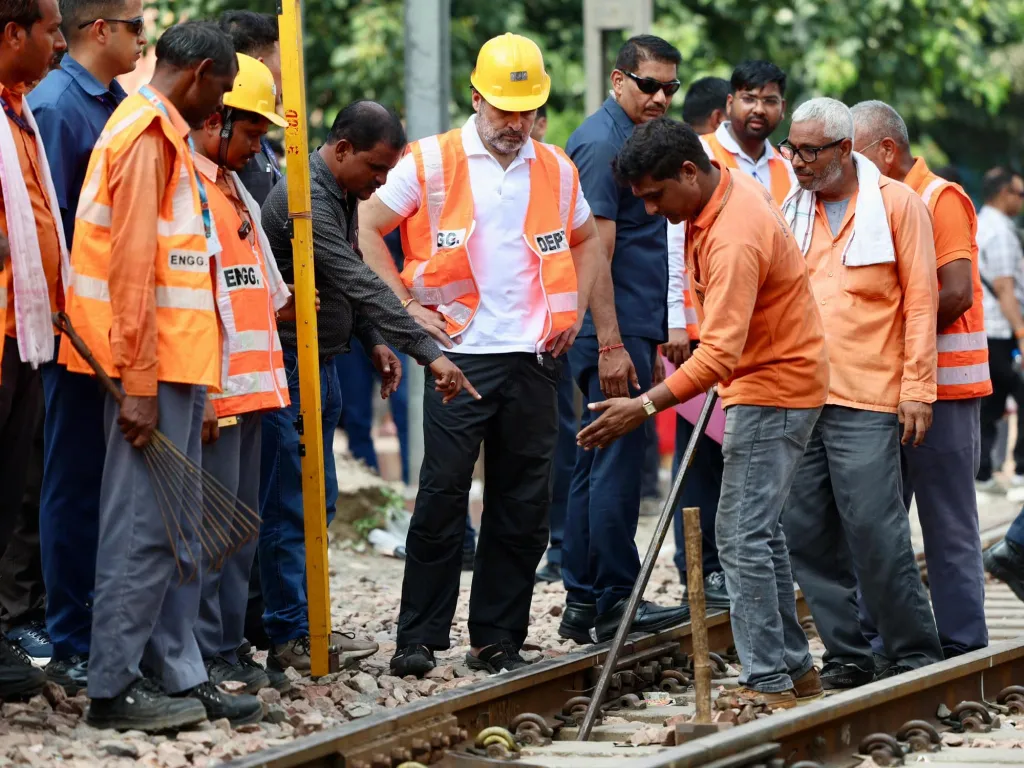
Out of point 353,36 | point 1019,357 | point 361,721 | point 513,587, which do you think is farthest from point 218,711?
point 353,36

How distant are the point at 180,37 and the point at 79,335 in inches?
41.6

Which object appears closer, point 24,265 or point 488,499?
point 24,265

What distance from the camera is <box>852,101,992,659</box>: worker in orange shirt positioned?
764 centimetres

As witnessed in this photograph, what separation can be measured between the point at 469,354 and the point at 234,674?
159cm

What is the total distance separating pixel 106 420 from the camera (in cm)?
600

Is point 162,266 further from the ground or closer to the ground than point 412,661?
further from the ground

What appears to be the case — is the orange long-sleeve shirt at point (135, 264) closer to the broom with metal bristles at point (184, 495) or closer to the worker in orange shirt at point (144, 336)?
the worker in orange shirt at point (144, 336)

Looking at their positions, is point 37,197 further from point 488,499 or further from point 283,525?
point 488,499

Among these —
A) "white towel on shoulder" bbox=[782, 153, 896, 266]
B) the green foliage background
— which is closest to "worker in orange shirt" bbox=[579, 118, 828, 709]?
"white towel on shoulder" bbox=[782, 153, 896, 266]

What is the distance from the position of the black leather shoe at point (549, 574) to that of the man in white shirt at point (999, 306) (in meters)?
5.13

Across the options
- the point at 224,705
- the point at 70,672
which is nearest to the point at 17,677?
the point at 70,672

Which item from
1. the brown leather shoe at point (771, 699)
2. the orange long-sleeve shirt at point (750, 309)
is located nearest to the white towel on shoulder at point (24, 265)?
the orange long-sleeve shirt at point (750, 309)

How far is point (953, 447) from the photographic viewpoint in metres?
7.66

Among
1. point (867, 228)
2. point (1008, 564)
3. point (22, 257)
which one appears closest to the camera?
point (22, 257)
